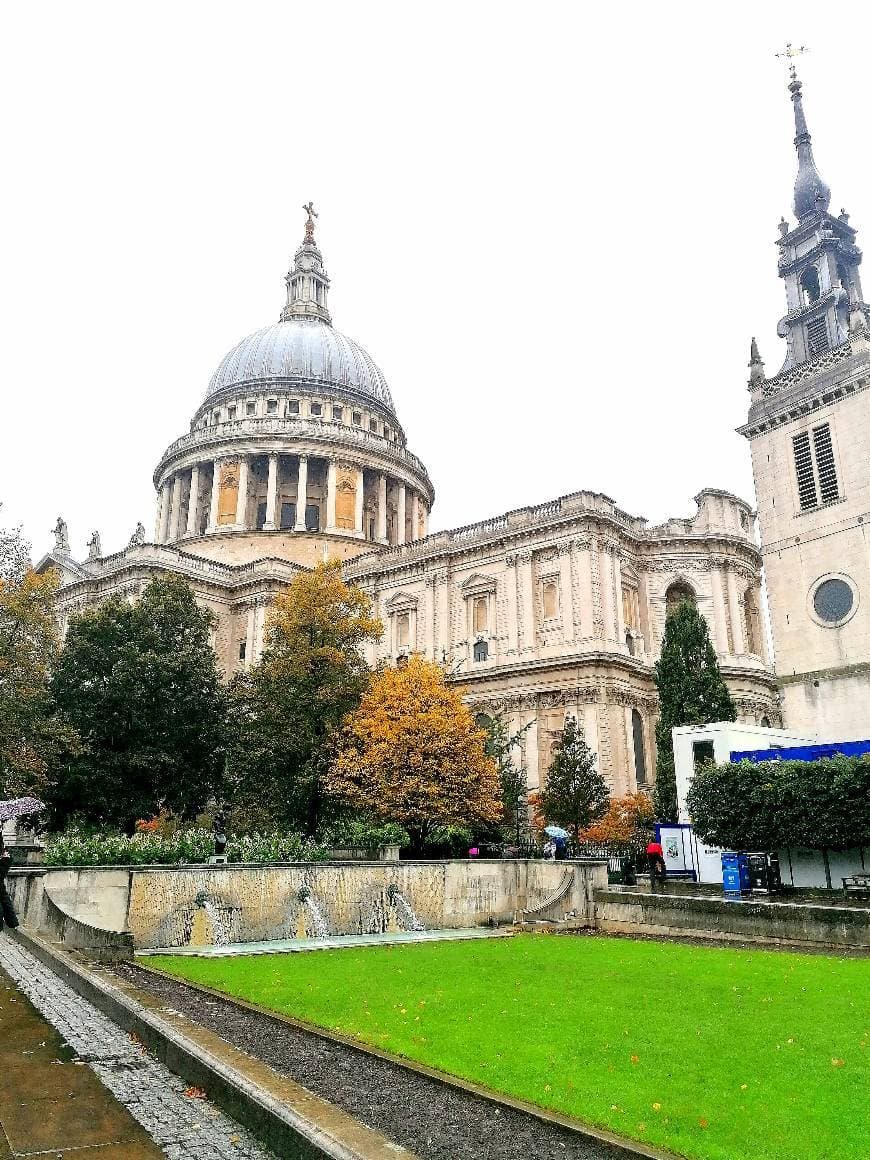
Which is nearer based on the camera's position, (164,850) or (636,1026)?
(636,1026)

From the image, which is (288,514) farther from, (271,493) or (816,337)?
(816,337)

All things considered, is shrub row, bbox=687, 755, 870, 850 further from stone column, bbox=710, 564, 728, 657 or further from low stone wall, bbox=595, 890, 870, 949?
stone column, bbox=710, 564, 728, 657

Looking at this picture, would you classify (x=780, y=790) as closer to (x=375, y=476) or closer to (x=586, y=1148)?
(x=586, y=1148)

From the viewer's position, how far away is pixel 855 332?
1463 inches

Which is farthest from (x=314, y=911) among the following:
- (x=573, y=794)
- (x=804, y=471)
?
(x=804, y=471)

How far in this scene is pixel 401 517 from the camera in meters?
78.6

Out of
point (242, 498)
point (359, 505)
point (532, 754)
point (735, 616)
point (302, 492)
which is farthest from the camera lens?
point (359, 505)

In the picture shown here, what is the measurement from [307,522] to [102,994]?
64249mm

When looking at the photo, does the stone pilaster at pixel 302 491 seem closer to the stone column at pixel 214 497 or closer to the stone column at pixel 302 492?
the stone column at pixel 302 492

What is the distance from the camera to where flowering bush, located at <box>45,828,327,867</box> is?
21.7 metres

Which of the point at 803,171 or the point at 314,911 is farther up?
the point at 803,171

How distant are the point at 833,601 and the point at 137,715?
89.5 ft

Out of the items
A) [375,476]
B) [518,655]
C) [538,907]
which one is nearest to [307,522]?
[375,476]

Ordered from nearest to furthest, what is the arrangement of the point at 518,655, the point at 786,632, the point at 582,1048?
the point at 582,1048 → the point at 786,632 → the point at 518,655
